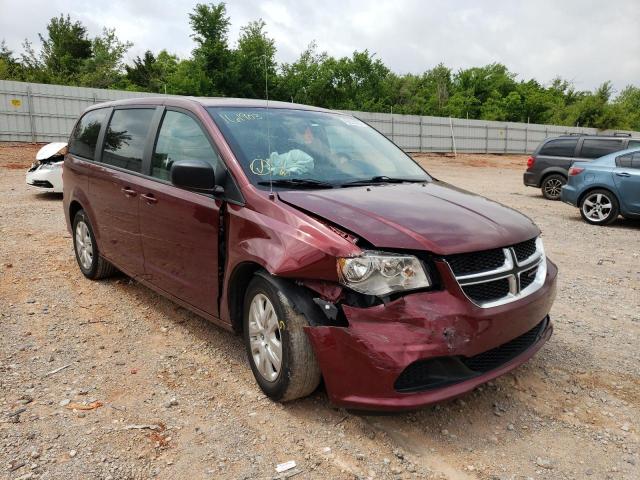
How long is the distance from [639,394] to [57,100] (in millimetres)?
23357

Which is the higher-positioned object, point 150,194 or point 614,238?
point 150,194

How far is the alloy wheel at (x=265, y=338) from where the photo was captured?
9.38 feet

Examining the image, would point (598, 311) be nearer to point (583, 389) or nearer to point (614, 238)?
point (583, 389)

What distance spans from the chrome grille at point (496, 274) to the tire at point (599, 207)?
7.59 meters

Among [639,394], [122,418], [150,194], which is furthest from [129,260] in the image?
[639,394]

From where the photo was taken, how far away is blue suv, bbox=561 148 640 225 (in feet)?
30.1

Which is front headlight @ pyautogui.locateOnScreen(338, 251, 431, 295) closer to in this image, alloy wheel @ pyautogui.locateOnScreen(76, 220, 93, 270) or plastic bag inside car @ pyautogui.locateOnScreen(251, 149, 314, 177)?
plastic bag inside car @ pyautogui.locateOnScreen(251, 149, 314, 177)

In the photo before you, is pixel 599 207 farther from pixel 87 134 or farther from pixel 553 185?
pixel 87 134

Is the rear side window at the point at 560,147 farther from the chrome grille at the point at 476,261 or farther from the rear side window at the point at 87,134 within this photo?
the chrome grille at the point at 476,261

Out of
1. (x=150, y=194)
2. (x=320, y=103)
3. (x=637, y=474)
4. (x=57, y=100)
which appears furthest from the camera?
(x=320, y=103)

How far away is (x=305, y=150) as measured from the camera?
11.5 ft

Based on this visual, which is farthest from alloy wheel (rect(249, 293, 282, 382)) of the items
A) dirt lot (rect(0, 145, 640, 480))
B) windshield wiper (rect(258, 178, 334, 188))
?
windshield wiper (rect(258, 178, 334, 188))

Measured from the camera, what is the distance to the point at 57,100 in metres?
21.6

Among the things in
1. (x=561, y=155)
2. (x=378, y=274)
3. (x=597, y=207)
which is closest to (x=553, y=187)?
(x=561, y=155)
